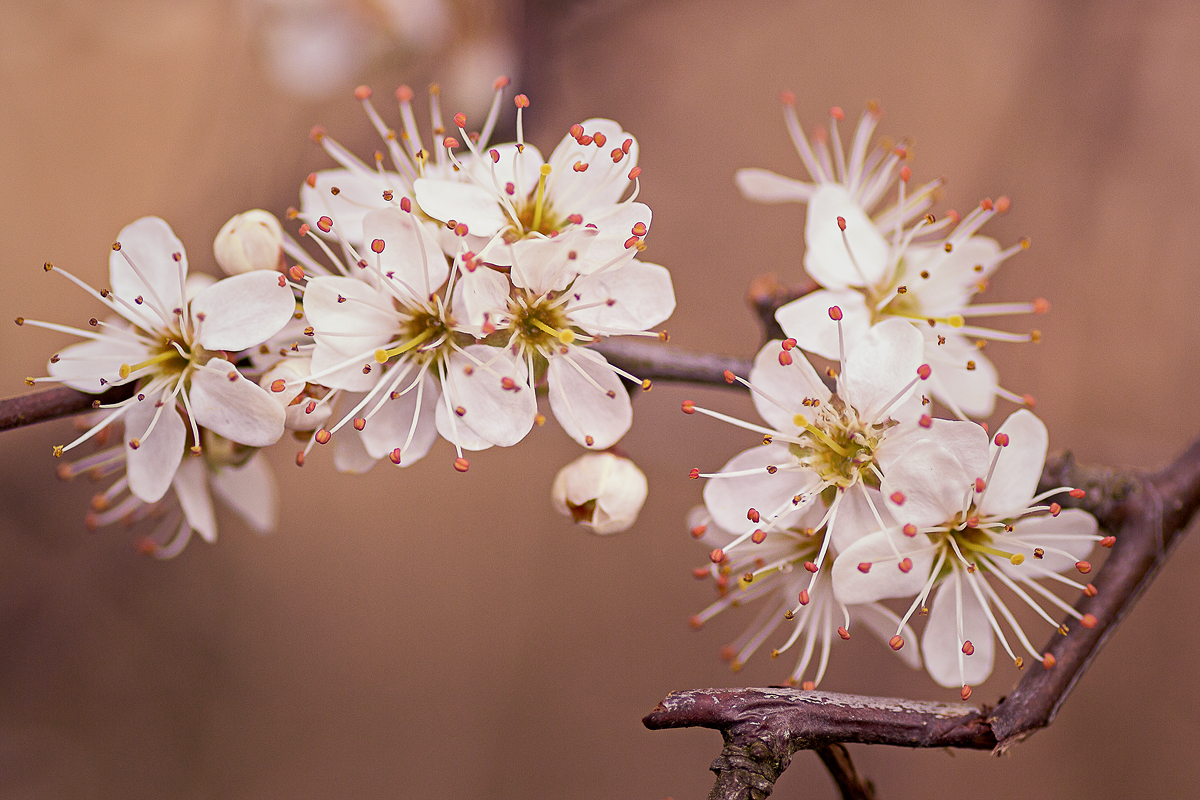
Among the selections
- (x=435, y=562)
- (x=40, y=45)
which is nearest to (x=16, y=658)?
(x=435, y=562)

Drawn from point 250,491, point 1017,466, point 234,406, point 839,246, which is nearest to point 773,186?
point 839,246

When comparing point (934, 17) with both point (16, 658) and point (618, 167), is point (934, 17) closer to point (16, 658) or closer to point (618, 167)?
point (618, 167)

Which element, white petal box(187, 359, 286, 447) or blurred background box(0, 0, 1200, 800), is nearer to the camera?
white petal box(187, 359, 286, 447)

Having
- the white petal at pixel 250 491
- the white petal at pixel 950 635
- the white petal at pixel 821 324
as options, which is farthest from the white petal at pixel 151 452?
the white petal at pixel 950 635

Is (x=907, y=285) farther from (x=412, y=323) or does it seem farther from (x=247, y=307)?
(x=247, y=307)

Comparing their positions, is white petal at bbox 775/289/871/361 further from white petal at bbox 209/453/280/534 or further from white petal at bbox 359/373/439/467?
white petal at bbox 209/453/280/534

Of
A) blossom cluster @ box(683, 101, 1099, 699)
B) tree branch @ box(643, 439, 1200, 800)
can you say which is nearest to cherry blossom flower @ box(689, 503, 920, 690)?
blossom cluster @ box(683, 101, 1099, 699)
